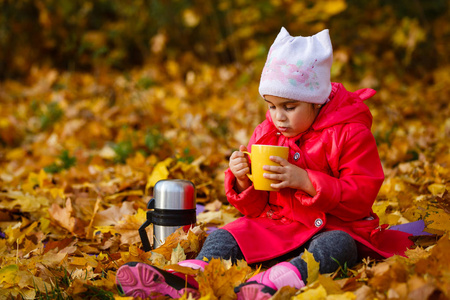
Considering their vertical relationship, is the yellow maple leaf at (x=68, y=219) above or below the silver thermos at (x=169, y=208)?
below

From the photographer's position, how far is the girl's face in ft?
6.31

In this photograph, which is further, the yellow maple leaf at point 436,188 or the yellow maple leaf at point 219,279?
the yellow maple leaf at point 436,188

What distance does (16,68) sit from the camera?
7.75 m

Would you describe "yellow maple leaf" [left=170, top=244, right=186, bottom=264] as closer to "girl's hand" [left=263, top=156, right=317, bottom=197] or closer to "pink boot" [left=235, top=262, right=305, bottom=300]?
"pink boot" [left=235, top=262, right=305, bottom=300]

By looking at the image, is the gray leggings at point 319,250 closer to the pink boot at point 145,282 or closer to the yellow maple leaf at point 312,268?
the yellow maple leaf at point 312,268

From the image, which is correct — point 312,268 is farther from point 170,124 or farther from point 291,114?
point 170,124

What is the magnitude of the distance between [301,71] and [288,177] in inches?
17.2

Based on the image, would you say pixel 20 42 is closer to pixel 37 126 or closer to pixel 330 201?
pixel 37 126

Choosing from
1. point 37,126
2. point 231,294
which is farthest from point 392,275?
point 37,126

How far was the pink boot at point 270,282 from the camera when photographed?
62.7 inches

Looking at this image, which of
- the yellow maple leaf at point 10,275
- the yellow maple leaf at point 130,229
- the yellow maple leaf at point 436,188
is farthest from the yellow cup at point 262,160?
the yellow maple leaf at point 436,188

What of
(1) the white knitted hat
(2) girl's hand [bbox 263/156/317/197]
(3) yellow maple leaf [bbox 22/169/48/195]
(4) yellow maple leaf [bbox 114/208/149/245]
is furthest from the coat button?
(3) yellow maple leaf [bbox 22/169/48/195]

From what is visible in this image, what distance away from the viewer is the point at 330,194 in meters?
1.80

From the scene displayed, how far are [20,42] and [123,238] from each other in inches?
244
